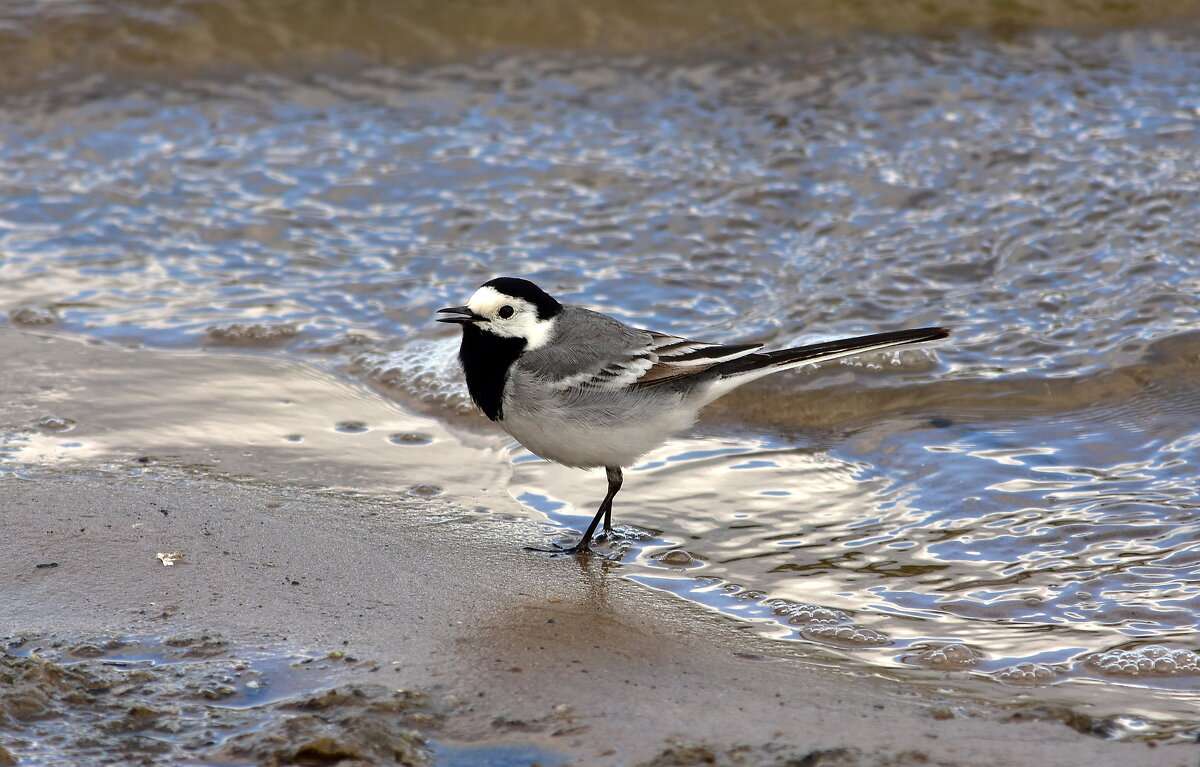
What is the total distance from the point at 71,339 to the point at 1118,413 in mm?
5465

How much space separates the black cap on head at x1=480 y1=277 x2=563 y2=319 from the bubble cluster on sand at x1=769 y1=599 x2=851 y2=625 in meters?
1.61

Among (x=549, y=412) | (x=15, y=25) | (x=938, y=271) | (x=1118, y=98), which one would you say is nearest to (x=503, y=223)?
(x=938, y=271)

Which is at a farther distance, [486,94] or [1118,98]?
[486,94]

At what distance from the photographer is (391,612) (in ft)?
13.5

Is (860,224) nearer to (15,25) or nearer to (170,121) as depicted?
(170,121)

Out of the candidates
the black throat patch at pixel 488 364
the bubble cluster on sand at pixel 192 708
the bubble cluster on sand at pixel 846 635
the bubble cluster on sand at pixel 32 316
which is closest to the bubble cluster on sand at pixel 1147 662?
the bubble cluster on sand at pixel 846 635

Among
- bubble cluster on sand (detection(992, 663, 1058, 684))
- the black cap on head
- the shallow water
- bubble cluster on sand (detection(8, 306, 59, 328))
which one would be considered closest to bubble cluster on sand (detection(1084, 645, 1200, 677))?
the shallow water

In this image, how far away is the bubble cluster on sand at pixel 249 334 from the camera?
272 inches

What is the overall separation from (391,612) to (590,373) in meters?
1.40

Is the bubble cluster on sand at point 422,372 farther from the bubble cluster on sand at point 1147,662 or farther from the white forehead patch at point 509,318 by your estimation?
the bubble cluster on sand at point 1147,662

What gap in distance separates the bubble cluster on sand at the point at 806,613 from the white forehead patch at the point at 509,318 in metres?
1.52

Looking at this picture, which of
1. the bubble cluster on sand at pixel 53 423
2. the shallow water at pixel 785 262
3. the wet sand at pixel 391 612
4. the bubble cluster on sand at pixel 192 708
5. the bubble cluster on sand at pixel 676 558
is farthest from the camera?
the bubble cluster on sand at pixel 53 423

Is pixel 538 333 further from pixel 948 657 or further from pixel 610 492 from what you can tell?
pixel 948 657

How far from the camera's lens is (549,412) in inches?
195
